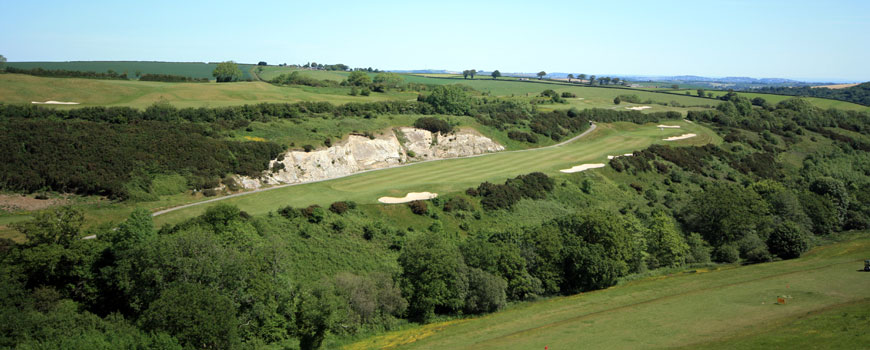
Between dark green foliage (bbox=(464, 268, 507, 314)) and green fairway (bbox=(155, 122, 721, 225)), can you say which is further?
green fairway (bbox=(155, 122, 721, 225))

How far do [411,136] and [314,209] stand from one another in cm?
3942

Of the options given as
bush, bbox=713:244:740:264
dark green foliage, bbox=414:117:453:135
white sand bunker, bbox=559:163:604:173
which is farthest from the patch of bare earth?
bush, bbox=713:244:740:264

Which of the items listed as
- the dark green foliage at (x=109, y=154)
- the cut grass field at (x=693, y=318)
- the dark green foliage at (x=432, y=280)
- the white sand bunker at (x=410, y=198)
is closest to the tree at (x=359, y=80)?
the dark green foliage at (x=109, y=154)

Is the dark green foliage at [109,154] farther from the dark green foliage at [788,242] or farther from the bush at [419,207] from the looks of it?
the dark green foliage at [788,242]

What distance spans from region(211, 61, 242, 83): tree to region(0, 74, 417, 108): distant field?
806 inches

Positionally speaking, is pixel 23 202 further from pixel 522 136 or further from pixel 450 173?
pixel 522 136

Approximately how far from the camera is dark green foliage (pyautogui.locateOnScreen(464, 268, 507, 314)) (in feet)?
126

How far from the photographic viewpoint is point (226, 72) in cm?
13088

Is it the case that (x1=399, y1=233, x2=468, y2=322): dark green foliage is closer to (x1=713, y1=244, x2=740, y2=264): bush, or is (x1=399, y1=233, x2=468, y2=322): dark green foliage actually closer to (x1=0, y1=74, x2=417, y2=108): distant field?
(x1=713, y1=244, x2=740, y2=264): bush

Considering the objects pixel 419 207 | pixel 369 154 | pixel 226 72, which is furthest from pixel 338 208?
pixel 226 72

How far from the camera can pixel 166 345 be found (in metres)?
26.1

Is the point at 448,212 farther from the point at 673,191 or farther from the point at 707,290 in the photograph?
the point at 673,191

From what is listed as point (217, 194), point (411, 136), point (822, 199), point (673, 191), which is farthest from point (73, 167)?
point (822, 199)

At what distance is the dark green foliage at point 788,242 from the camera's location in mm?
51625
